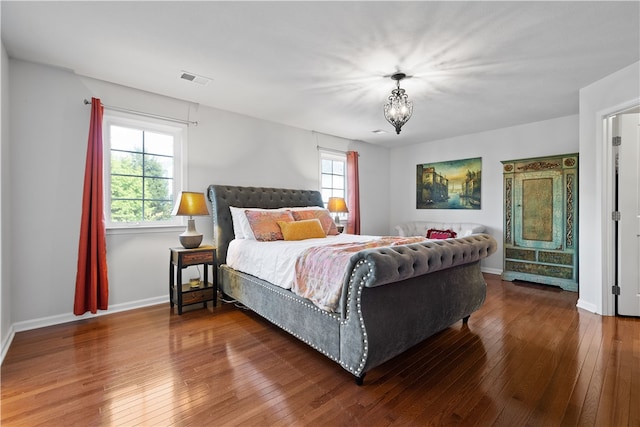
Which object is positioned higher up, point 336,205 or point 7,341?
point 336,205

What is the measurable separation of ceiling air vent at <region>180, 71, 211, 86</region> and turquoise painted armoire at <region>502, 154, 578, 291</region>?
4.49 meters

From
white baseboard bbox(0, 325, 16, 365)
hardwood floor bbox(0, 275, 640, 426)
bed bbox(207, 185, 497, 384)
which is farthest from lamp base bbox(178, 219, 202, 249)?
white baseboard bbox(0, 325, 16, 365)

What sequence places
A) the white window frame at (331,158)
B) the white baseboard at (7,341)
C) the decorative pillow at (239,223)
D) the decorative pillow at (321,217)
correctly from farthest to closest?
the white window frame at (331,158) < the decorative pillow at (321,217) < the decorative pillow at (239,223) < the white baseboard at (7,341)

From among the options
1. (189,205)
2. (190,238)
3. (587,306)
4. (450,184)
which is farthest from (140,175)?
(587,306)

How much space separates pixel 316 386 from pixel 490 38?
9.45ft

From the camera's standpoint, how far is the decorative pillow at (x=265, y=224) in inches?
130

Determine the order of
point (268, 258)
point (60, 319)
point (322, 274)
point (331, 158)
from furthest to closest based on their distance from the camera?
point (331, 158), point (60, 319), point (268, 258), point (322, 274)

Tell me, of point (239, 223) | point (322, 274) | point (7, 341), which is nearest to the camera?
point (322, 274)

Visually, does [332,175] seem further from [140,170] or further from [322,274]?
[322,274]

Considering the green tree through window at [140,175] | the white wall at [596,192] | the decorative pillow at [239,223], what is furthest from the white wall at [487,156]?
the green tree through window at [140,175]

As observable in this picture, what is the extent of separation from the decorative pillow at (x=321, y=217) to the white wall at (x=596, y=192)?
2.95 meters

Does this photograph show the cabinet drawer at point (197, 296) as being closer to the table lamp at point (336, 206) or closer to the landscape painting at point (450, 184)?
the table lamp at point (336, 206)

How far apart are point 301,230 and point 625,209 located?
3.48 m

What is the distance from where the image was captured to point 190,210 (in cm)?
325
